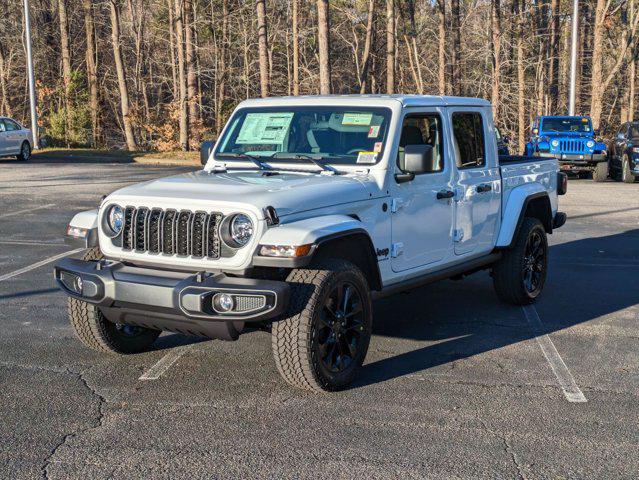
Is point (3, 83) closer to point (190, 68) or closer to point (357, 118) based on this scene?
point (190, 68)

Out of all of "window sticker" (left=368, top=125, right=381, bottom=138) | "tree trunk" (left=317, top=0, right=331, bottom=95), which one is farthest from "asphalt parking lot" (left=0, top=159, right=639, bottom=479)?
"tree trunk" (left=317, top=0, right=331, bottom=95)

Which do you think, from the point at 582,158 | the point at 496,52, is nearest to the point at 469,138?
the point at 582,158

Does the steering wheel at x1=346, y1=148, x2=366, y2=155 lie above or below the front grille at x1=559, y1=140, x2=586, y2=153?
above

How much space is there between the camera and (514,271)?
25.3 ft

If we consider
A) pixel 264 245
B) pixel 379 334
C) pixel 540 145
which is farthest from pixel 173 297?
pixel 540 145

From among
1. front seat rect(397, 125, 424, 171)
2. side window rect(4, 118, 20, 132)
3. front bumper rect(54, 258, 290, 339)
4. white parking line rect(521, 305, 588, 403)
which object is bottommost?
white parking line rect(521, 305, 588, 403)

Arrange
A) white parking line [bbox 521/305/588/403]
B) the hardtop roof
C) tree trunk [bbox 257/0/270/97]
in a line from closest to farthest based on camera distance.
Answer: white parking line [bbox 521/305/588/403] → the hardtop roof → tree trunk [bbox 257/0/270/97]

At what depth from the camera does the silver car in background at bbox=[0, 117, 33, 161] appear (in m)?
27.6

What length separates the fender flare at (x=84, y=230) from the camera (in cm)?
564

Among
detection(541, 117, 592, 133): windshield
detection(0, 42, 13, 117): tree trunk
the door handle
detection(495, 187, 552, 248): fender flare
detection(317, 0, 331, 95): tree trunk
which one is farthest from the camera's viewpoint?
detection(0, 42, 13, 117): tree trunk

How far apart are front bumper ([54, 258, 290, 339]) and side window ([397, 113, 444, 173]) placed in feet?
6.10

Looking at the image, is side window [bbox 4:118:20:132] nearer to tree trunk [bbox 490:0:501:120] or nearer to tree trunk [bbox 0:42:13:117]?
tree trunk [bbox 0:42:13:117]

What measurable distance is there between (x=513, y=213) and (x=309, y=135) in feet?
7.59

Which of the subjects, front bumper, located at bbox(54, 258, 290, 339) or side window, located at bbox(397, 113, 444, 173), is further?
side window, located at bbox(397, 113, 444, 173)
